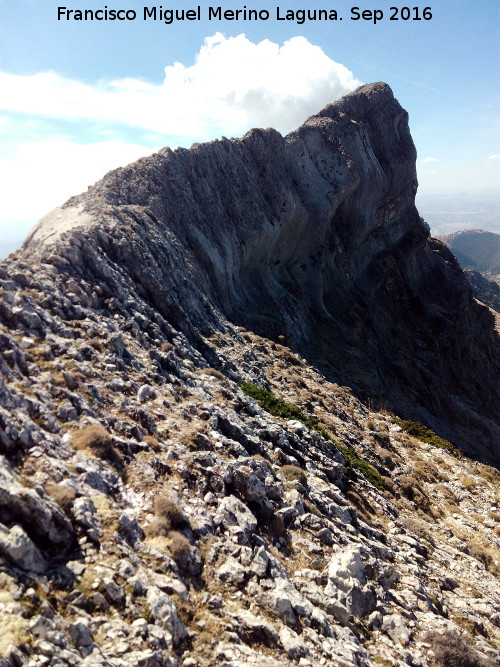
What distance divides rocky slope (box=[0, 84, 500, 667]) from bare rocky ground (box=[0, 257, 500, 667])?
6cm

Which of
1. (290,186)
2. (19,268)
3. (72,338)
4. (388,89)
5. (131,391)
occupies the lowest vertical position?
Answer: (131,391)

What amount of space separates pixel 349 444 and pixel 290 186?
Answer: 39186 mm

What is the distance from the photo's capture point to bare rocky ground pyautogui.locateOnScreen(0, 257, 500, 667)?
30.6 ft

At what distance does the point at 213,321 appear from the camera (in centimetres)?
3612

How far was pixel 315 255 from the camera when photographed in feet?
Result: 202

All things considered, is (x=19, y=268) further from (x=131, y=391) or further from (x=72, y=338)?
(x=131, y=391)

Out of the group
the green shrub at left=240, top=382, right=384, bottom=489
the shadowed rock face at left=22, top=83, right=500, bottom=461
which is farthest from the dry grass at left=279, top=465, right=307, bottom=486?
the shadowed rock face at left=22, top=83, right=500, bottom=461

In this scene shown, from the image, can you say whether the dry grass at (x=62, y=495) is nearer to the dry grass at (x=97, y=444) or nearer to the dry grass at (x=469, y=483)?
the dry grass at (x=97, y=444)

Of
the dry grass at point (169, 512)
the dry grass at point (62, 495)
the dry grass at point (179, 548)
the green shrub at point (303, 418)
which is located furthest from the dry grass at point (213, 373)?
the dry grass at point (62, 495)

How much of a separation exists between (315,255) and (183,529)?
2064 inches

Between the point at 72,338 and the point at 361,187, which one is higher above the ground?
the point at 361,187

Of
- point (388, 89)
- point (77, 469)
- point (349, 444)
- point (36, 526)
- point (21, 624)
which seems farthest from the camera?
point (388, 89)

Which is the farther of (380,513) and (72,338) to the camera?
(380,513)

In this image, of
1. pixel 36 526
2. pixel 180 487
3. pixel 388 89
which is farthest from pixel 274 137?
pixel 36 526
